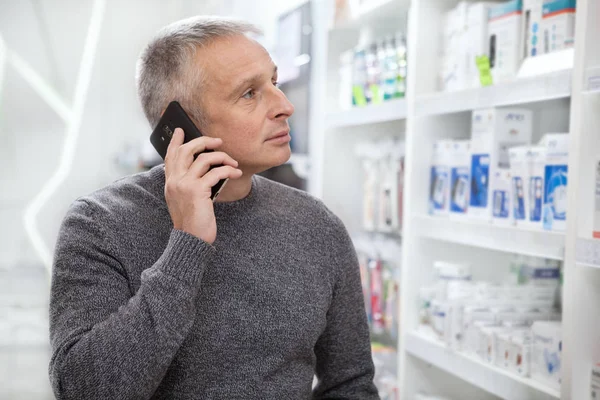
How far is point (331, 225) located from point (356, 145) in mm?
1743

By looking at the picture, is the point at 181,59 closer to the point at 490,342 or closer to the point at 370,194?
the point at 490,342

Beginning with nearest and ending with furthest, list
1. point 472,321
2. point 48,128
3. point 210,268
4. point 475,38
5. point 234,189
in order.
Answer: point 210,268 < point 234,189 < point 472,321 < point 475,38 < point 48,128

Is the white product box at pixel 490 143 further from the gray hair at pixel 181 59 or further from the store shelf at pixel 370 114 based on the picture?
the gray hair at pixel 181 59

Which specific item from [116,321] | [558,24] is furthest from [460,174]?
[116,321]

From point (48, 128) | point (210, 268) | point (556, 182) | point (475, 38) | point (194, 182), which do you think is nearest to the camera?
point (194, 182)

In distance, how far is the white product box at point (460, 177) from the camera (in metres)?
2.30

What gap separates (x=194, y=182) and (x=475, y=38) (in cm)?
133

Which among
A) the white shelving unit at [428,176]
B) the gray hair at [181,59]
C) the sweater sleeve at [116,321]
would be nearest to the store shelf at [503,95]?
the white shelving unit at [428,176]

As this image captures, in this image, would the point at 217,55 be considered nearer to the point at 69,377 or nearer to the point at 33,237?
the point at 69,377

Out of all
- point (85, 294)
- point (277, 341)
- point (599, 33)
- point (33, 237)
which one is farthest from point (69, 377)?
point (33, 237)

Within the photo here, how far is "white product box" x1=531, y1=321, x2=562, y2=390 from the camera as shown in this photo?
6.03ft

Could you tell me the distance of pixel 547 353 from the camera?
6.14 feet

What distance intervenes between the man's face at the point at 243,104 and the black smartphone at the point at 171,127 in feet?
0.20

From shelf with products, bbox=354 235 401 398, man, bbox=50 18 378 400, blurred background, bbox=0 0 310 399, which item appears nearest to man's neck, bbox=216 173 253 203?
man, bbox=50 18 378 400
